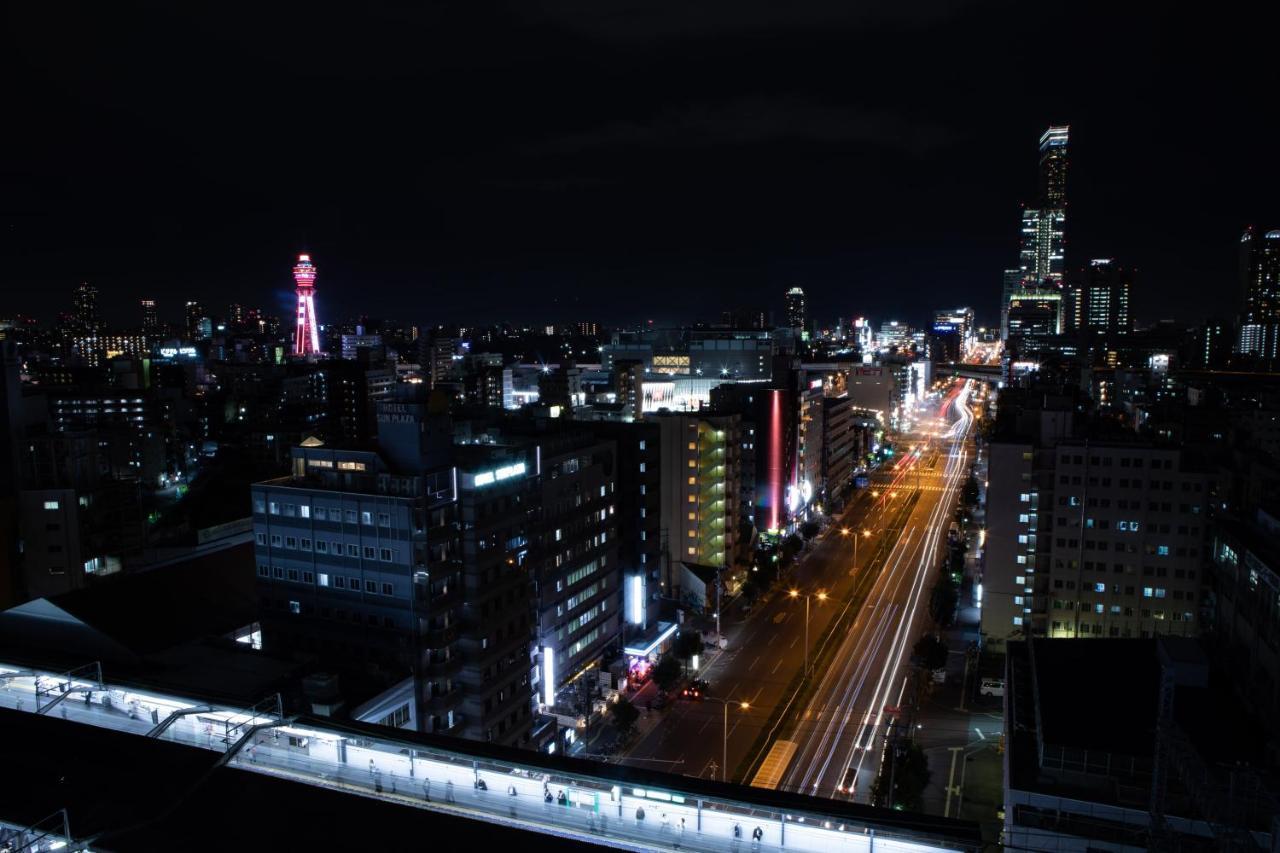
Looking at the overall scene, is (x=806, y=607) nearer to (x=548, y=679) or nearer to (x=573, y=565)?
(x=573, y=565)

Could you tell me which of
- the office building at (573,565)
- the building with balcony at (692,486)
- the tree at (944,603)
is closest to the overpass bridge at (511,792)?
the office building at (573,565)

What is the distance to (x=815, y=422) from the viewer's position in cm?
6950

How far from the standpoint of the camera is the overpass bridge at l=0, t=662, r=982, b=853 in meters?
10.2

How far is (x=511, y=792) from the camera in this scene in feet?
38.2

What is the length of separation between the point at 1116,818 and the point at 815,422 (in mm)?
54115

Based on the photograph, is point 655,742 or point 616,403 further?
point 616,403

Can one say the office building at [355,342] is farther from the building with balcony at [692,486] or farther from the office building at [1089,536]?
the office building at [1089,536]

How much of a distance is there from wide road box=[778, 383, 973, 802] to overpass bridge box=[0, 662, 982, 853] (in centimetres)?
1802

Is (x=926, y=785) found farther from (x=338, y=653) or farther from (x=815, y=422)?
(x=815, y=422)

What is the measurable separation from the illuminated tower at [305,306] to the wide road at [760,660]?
128 metres

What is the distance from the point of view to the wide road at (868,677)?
28.5 meters

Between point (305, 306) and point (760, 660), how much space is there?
145558mm

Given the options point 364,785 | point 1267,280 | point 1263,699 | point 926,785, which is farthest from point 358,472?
point 1267,280

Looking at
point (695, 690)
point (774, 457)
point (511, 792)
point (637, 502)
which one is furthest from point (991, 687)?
point (511, 792)
